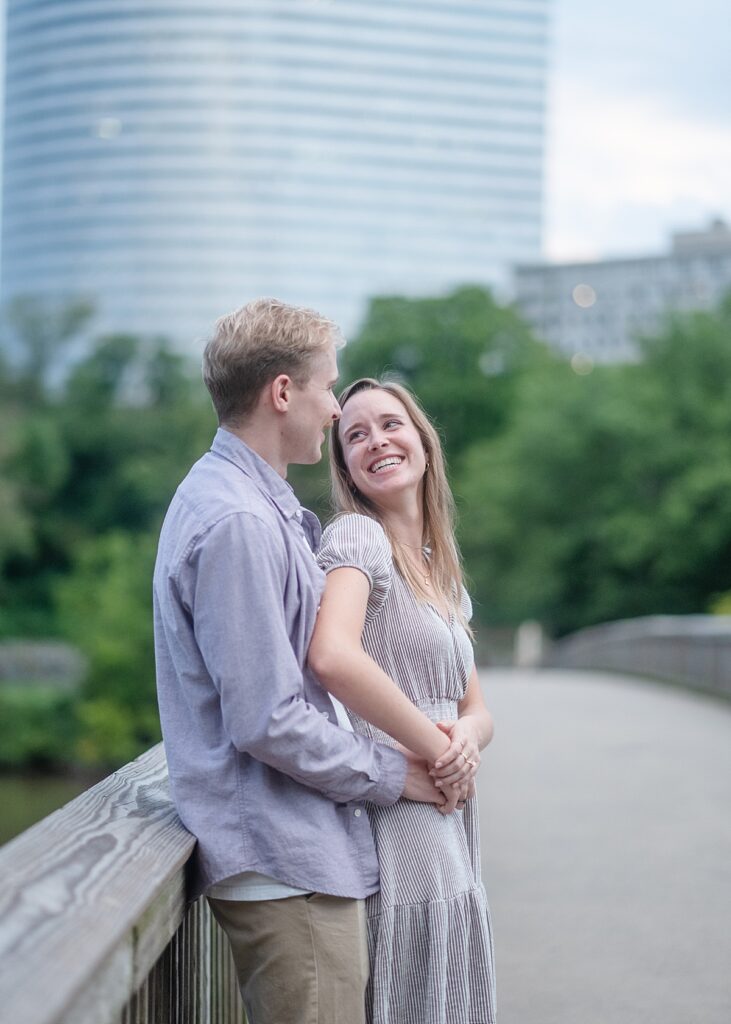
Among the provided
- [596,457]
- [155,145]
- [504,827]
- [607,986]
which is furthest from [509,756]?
[155,145]

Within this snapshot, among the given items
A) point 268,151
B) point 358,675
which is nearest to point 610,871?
point 358,675

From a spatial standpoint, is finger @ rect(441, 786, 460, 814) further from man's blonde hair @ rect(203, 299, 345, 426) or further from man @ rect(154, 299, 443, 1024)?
man's blonde hair @ rect(203, 299, 345, 426)

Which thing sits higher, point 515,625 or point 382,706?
point 382,706

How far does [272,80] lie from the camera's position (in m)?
126

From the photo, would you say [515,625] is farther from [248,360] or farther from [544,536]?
[248,360]

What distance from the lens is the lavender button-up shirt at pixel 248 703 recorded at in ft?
7.67

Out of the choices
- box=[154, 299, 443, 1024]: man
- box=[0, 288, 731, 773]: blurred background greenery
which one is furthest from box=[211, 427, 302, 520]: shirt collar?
box=[0, 288, 731, 773]: blurred background greenery

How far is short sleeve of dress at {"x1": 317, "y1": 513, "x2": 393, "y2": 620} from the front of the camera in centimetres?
278

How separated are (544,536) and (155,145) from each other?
9077 centimetres

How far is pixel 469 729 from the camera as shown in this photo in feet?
9.26

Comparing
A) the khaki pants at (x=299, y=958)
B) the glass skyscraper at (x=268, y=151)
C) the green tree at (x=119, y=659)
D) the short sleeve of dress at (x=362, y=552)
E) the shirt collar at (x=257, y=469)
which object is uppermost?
the glass skyscraper at (x=268, y=151)

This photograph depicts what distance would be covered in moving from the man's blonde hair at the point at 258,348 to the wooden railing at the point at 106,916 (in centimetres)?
74

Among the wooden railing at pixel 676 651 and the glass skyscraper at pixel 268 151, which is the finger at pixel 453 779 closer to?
the wooden railing at pixel 676 651

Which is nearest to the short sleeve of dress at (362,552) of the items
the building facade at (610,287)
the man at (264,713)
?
the man at (264,713)
